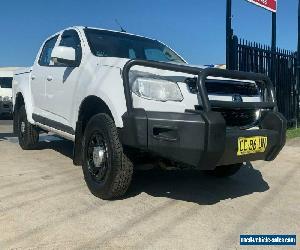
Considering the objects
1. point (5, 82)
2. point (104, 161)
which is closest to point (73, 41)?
point (104, 161)

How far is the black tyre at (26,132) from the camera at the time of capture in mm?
6996

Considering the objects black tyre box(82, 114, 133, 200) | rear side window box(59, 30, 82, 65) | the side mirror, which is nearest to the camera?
black tyre box(82, 114, 133, 200)

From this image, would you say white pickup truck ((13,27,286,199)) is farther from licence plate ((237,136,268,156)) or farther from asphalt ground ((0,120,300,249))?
asphalt ground ((0,120,300,249))

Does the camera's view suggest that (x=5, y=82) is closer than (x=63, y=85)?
No

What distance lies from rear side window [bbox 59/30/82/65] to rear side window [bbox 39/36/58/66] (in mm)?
480

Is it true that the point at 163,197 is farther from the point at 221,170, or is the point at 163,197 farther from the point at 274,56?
the point at 274,56

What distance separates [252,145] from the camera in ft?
12.7

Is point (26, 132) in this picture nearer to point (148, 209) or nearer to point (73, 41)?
point (73, 41)

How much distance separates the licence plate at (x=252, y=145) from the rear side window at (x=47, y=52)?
3.44 meters

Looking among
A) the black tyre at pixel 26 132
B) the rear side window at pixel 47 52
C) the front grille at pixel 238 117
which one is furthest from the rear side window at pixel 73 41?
the front grille at pixel 238 117

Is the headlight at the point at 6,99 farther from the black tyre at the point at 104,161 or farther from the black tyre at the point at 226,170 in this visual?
the black tyre at the point at 104,161

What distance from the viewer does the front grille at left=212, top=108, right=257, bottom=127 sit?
157 inches

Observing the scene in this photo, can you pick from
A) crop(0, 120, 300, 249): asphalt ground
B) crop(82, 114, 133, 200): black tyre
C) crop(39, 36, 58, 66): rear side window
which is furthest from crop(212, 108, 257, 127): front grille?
crop(39, 36, 58, 66): rear side window

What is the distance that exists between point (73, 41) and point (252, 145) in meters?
2.72
